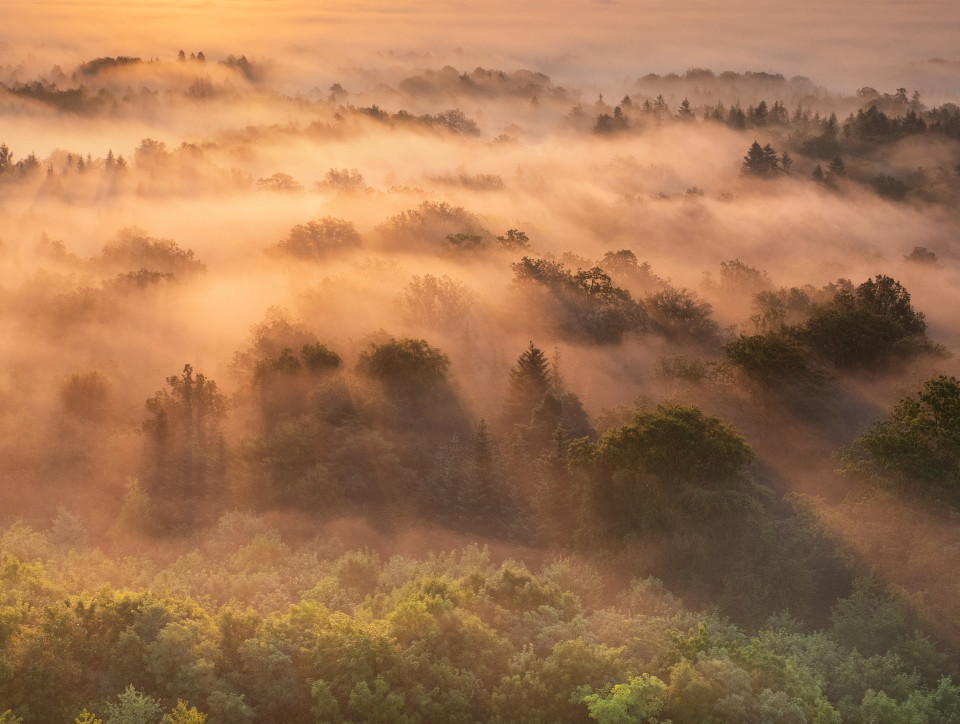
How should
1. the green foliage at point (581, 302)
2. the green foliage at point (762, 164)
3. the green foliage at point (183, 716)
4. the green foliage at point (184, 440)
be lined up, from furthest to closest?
the green foliage at point (762, 164) < the green foliage at point (581, 302) < the green foliage at point (184, 440) < the green foliage at point (183, 716)

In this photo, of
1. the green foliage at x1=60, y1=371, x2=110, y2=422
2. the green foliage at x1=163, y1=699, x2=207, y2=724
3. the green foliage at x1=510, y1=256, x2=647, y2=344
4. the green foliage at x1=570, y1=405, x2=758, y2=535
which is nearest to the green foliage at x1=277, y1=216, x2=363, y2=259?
the green foliage at x1=510, y1=256, x2=647, y2=344

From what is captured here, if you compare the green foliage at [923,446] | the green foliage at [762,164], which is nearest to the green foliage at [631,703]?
the green foliage at [923,446]

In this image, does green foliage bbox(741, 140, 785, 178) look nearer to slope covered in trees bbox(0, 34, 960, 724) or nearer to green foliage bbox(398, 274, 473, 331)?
slope covered in trees bbox(0, 34, 960, 724)

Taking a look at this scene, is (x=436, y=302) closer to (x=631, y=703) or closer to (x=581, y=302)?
(x=581, y=302)

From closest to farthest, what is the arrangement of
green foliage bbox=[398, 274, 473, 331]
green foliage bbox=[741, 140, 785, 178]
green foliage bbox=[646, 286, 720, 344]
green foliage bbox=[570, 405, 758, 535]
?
green foliage bbox=[570, 405, 758, 535], green foliage bbox=[398, 274, 473, 331], green foliage bbox=[646, 286, 720, 344], green foliage bbox=[741, 140, 785, 178]

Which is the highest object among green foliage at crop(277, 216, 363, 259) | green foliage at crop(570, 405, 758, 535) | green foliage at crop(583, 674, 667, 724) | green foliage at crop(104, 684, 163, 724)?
green foliage at crop(277, 216, 363, 259)

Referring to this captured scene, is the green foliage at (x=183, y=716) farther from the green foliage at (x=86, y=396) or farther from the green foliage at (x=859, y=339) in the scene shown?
the green foliage at (x=859, y=339)

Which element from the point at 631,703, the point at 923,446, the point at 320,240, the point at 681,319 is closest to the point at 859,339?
the point at 681,319

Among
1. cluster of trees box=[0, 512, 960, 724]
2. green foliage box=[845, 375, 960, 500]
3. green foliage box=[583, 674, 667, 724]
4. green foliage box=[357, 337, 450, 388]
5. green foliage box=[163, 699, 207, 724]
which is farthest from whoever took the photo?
green foliage box=[357, 337, 450, 388]

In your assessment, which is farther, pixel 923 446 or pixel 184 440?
pixel 184 440

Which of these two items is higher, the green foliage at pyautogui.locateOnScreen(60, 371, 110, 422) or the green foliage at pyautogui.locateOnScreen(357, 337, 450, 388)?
the green foliage at pyautogui.locateOnScreen(357, 337, 450, 388)

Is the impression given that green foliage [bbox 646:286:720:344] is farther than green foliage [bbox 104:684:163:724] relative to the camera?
Yes

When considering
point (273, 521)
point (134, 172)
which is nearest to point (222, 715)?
point (273, 521)
